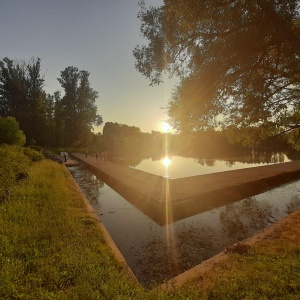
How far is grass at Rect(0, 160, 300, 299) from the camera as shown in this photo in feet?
11.5

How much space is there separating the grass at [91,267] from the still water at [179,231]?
106 centimetres

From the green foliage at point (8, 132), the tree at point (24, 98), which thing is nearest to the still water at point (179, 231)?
the green foliage at point (8, 132)

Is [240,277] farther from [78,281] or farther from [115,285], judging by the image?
[78,281]

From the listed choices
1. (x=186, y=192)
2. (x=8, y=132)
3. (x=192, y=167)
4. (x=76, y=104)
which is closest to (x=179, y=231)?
(x=186, y=192)

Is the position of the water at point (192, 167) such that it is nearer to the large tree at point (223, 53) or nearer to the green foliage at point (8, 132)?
the large tree at point (223, 53)

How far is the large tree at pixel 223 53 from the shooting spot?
591 centimetres

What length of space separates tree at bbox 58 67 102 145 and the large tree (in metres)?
46.4

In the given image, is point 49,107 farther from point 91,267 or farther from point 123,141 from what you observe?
point 91,267

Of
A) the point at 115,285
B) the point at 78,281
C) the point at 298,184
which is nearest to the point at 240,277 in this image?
the point at 115,285

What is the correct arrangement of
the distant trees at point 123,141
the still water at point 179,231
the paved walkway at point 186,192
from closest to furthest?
the still water at point 179,231, the paved walkway at point 186,192, the distant trees at point 123,141

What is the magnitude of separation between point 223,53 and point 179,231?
597 cm

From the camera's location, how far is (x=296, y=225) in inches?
281

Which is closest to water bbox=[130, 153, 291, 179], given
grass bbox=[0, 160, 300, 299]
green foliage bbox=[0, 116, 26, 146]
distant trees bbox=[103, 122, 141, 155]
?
grass bbox=[0, 160, 300, 299]

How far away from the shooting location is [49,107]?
58375 mm
